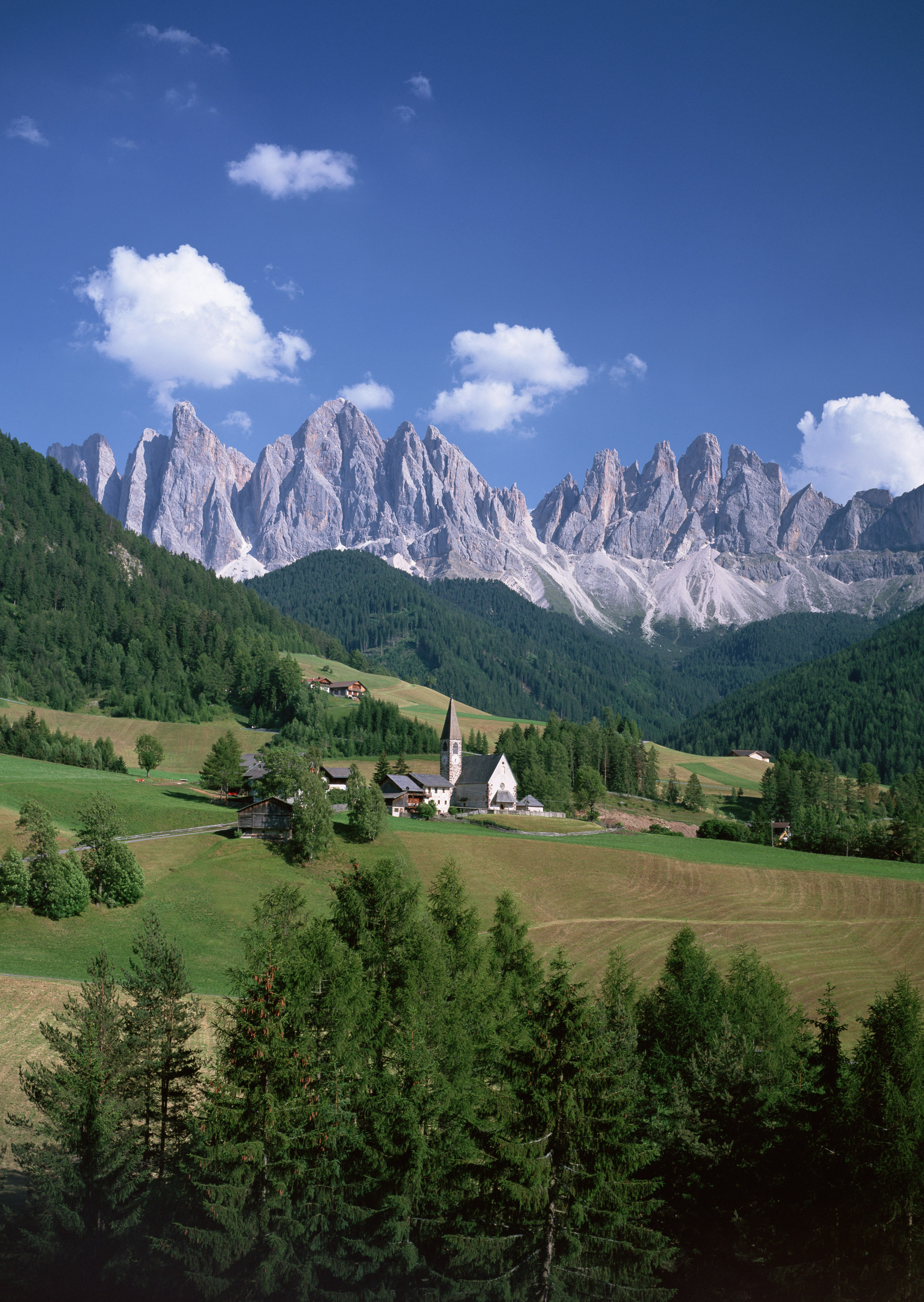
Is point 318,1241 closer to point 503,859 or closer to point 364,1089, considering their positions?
point 364,1089

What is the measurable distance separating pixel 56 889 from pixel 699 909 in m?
45.0

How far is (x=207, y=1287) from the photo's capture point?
2100cm

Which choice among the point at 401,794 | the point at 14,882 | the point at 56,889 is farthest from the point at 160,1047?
the point at 401,794

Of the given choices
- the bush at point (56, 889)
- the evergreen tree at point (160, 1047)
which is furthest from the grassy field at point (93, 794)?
the evergreen tree at point (160, 1047)

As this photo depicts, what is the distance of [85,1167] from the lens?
2325 centimetres

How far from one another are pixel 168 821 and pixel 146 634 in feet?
331

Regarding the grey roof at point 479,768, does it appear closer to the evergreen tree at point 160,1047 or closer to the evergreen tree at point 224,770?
the evergreen tree at point 224,770

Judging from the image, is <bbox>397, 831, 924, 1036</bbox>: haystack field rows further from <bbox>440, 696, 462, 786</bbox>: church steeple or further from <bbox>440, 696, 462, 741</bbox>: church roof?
<bbox>440, 696, 462, 741</bbox>: church roof

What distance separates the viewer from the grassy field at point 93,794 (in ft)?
226

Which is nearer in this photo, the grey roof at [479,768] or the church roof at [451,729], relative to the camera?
the grey roof at [479,768]

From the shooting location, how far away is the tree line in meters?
21.7

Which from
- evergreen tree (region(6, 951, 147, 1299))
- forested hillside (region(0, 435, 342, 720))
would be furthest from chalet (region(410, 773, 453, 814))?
evergreen tree (region(6, 951, 147, 1299))

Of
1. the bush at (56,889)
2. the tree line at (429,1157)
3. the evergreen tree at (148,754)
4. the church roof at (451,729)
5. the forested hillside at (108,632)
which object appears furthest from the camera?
the forested hillside at (108,632)

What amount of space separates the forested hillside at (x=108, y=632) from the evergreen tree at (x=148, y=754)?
33.1 meters
